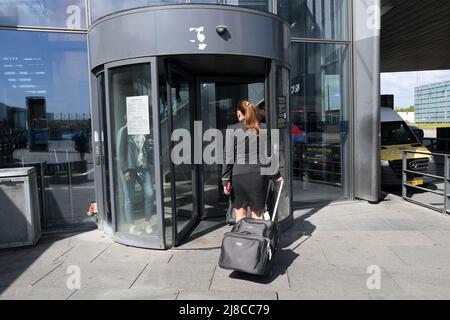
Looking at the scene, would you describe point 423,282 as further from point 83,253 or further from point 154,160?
point 83,253

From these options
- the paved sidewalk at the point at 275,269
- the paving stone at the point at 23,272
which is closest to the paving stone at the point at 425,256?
the paved sidewalk at the point at 275,269

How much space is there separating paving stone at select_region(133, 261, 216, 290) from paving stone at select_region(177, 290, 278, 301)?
0.12 m

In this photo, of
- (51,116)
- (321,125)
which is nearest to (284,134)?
(321,125)

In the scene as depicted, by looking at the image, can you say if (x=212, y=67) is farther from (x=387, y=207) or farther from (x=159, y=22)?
(x=387, y=207)

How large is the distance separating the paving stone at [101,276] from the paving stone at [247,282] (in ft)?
2.90

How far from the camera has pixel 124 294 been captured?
147 inches

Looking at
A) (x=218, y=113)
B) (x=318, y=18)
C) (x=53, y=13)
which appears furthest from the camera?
(x=318, y=18)

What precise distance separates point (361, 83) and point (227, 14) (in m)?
3.83

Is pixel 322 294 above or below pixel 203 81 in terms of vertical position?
below

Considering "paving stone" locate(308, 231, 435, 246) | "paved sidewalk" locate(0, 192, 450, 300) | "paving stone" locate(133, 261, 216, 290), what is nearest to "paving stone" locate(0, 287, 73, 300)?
"paved sidewalk" locate(0, 192, 450, 300)

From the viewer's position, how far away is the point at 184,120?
6141mm

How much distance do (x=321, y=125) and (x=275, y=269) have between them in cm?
438

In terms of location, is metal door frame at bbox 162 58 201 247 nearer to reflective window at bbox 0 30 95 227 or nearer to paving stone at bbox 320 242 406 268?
reflective window at bbox 0 30 95 227
